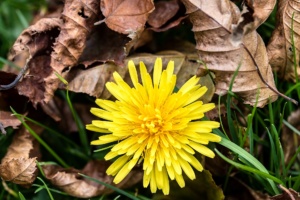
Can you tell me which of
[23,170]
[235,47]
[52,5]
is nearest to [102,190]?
[23,170]

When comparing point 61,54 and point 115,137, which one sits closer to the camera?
point 115,137

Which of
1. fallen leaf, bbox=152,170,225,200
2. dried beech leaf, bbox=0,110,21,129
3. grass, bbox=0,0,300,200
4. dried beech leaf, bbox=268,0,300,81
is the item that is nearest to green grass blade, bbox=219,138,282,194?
grass, bbox=0,0,300,200

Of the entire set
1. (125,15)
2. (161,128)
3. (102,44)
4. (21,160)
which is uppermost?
(125,15)

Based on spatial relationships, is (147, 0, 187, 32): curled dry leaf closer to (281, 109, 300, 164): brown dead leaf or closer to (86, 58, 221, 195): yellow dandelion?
(86, 58, 221, 195): yellow dandelion

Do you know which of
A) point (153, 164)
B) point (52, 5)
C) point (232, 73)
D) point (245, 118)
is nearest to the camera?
point (153, 164)

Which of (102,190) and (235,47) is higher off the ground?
(235,47)

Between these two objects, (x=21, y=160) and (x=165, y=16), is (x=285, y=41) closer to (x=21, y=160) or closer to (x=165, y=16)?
(x=165, y=16)

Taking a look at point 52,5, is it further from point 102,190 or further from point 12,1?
point 102,190

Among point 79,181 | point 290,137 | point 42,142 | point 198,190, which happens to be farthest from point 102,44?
point 290,137
